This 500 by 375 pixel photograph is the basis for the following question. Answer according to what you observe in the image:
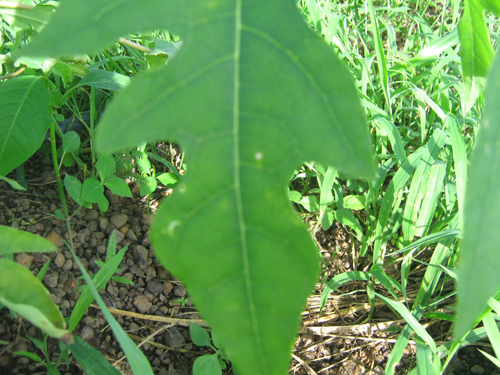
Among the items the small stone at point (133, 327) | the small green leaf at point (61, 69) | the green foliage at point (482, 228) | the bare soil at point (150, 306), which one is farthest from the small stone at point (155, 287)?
the green foliage at point (482, 228)

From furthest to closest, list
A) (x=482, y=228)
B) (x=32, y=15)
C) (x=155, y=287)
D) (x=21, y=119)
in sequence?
(x=155, y=287), (x=21, y=119), (x=32, y=15), (x=482, y=228)

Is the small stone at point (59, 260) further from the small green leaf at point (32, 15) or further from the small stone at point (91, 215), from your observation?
the small green leaf at point (32, 15)

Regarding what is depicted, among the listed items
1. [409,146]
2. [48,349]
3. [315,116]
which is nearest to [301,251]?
[315,116]

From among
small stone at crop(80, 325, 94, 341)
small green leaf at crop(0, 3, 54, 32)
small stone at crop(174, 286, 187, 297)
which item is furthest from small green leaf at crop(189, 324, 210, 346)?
small green leaf at crop(0, 3, 54, 32)

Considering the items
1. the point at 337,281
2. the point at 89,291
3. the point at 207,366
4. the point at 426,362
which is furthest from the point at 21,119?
the point at 426,362

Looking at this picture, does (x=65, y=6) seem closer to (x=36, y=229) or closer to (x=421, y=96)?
(x=36, y=229)

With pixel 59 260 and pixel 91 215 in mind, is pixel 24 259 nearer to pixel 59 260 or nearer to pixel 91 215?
pixel 59 260

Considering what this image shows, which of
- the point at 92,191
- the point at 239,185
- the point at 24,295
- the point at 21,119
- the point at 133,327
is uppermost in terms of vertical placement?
the point at 239,185

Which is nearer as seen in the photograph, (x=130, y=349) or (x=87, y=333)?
(x=130, y=349)
